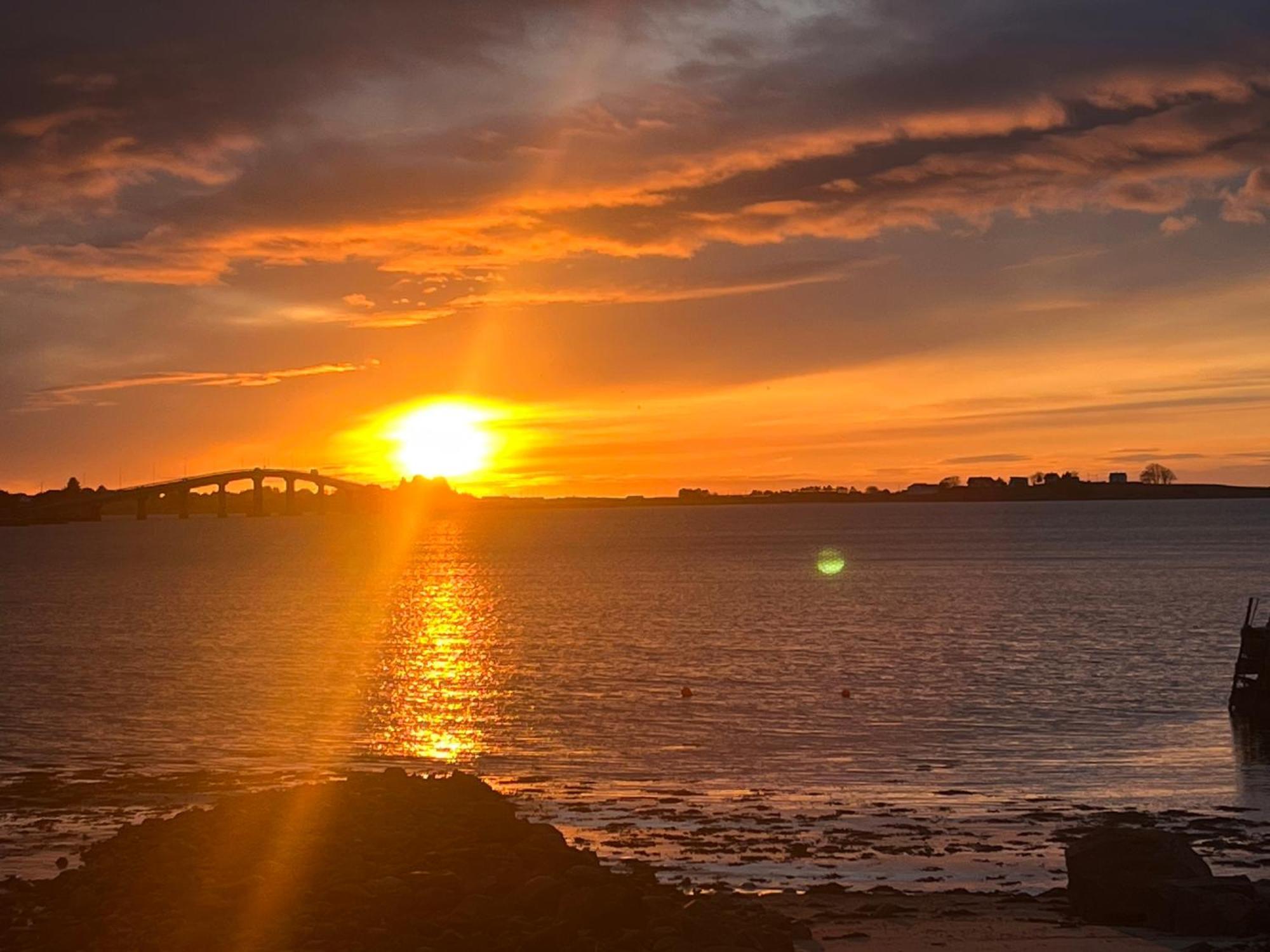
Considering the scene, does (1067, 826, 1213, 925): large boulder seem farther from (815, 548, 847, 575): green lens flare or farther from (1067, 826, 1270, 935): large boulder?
(815, 548, 847, 575): green lens flare

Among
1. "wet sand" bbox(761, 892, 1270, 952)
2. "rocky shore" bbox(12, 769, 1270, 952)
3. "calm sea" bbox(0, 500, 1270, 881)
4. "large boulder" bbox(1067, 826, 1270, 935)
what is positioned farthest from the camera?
"calm sea" bbox(0, 500, 1270, 881)

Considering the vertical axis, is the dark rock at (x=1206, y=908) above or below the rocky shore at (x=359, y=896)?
below

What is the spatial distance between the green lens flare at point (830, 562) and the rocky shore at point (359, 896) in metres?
115

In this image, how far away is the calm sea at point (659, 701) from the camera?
30.2 meters

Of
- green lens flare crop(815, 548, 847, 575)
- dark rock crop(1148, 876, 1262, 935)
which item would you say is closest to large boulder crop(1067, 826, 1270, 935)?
dark rock crop(1148, 876, 1262, 935)

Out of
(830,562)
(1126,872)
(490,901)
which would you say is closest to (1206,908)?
(1126,872)

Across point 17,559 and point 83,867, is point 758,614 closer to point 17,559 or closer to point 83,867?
point 83,867

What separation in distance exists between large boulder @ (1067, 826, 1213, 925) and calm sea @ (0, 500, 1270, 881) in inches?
202

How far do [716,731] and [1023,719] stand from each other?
32.0ft

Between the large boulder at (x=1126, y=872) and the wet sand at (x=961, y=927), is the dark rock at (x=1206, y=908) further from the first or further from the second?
the wet sand at (x=961, y=927)

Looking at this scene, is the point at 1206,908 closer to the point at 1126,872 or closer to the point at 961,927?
the point at 1126,872

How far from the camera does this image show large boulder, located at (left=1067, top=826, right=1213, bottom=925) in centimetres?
1898

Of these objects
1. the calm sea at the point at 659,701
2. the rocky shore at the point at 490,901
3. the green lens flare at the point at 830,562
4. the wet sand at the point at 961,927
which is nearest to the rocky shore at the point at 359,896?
the rocky shore at the point at 490,901

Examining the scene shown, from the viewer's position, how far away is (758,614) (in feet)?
287
